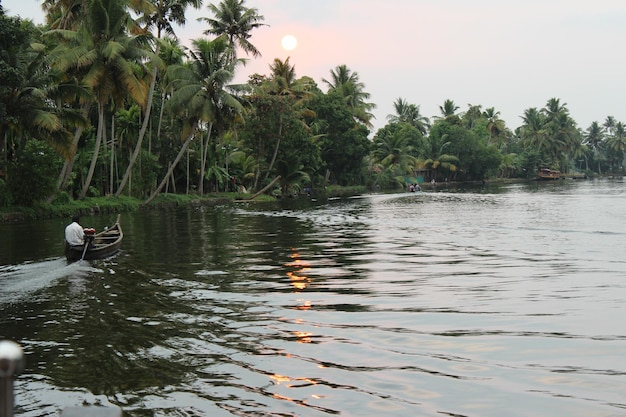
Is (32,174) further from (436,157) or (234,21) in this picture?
(436,157)

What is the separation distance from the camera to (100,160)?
141 feet

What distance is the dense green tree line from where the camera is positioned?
3206cm

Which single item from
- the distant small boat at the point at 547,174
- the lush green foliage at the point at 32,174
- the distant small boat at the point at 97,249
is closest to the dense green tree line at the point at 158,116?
the lush green foliage at the point at 32,174

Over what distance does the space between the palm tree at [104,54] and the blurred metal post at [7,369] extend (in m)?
32.8

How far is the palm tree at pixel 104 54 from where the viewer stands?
108ft

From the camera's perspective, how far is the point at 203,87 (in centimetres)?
4325

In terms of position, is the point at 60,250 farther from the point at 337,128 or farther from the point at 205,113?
the point at 337,128

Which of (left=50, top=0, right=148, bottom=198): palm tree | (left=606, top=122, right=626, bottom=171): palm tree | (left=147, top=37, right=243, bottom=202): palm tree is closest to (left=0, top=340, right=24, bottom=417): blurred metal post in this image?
(left=50, top=0, right=148, bottom=198): palm tree

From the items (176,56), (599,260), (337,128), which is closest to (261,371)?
(599,260)

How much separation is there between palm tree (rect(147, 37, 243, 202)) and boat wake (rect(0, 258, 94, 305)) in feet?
84.6

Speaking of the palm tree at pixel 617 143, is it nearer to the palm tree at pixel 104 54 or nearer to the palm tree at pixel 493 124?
the palm tree at pixel 493 124

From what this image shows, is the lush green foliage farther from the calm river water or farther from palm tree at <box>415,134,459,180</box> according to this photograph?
palm tree at <box>415,134,459,180</box>

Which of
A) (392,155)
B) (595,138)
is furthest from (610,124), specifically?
(392,155)

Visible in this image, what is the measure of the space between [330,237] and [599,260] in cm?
1032
